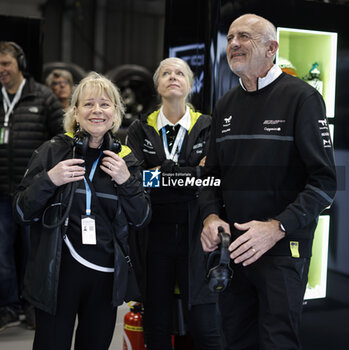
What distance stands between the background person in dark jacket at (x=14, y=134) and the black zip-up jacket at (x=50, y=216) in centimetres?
173

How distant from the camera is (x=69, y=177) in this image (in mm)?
2158

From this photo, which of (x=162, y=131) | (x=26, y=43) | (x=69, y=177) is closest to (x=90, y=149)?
(x=69, y=177)

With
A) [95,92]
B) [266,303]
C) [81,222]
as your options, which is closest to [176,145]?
[95,92]

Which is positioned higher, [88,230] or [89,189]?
[89,189]

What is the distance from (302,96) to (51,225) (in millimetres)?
1066

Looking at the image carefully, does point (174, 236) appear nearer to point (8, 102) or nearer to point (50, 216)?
point (50, 216)

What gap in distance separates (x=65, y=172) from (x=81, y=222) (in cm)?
21

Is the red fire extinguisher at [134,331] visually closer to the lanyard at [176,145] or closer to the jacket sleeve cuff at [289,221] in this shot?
the lanyard at [176,145]

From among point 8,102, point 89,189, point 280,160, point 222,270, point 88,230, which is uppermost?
point 8,102

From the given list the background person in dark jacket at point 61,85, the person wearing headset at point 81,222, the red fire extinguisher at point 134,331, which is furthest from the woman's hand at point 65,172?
the background person in dark jacket at point 61,85

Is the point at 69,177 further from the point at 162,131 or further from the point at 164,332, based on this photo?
the point at 164,332

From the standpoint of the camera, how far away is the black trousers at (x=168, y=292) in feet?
8.89

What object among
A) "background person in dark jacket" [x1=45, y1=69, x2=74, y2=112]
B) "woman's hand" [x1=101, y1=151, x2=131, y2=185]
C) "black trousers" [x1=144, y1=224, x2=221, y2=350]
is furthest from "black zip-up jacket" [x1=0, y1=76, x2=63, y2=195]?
"woman's hand" [x1=101, y1=151, x2=131, y2=185]

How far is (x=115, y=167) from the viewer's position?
2.24 m
